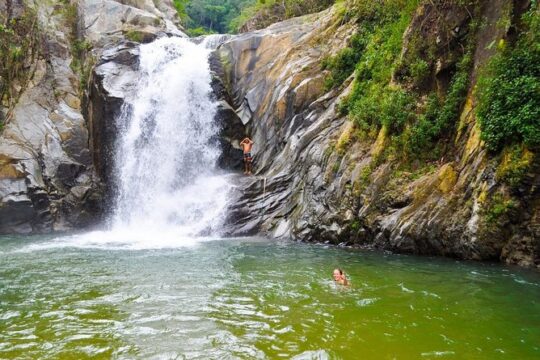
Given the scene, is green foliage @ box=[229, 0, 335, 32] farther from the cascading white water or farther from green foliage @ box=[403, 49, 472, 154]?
green foliage @ box=[403, 49, 472, 154]

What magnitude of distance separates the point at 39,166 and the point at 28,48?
864 centimetres

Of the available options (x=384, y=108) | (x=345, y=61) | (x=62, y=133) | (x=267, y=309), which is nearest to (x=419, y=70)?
(x=384, y=108)

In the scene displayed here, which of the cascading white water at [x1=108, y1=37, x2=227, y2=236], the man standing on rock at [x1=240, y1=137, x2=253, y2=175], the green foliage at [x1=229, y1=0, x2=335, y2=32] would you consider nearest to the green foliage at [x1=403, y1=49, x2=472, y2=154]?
the man standing on rock at [x1=240, y1=137, x2=253, y2=175]

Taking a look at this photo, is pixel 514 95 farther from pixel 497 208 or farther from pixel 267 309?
pixel 267 309

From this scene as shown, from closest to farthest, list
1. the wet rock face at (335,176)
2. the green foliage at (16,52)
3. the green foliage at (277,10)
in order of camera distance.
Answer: the wet rock face at (335,176) < the green foliage at (16,52) < the green foliage at (277,10)

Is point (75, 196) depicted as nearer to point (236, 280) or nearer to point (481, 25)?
point (236, 280)

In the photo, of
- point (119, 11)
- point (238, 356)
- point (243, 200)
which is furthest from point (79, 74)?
point (238, 356)

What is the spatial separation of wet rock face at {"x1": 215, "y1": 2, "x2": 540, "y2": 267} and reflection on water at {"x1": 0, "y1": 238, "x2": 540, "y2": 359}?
1.02 m

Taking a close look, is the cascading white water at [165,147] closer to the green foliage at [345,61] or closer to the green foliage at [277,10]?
the green foliage at [345,61]

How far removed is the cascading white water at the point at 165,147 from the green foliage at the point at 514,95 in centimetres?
1234

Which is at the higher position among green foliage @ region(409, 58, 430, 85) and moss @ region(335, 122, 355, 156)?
green foliage @ region(409, 58, 430, 85)

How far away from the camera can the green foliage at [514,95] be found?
10867 mm

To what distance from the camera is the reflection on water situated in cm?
622

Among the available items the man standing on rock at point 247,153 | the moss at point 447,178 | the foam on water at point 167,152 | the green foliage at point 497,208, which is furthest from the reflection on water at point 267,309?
the man standing on rock at point 247,153
